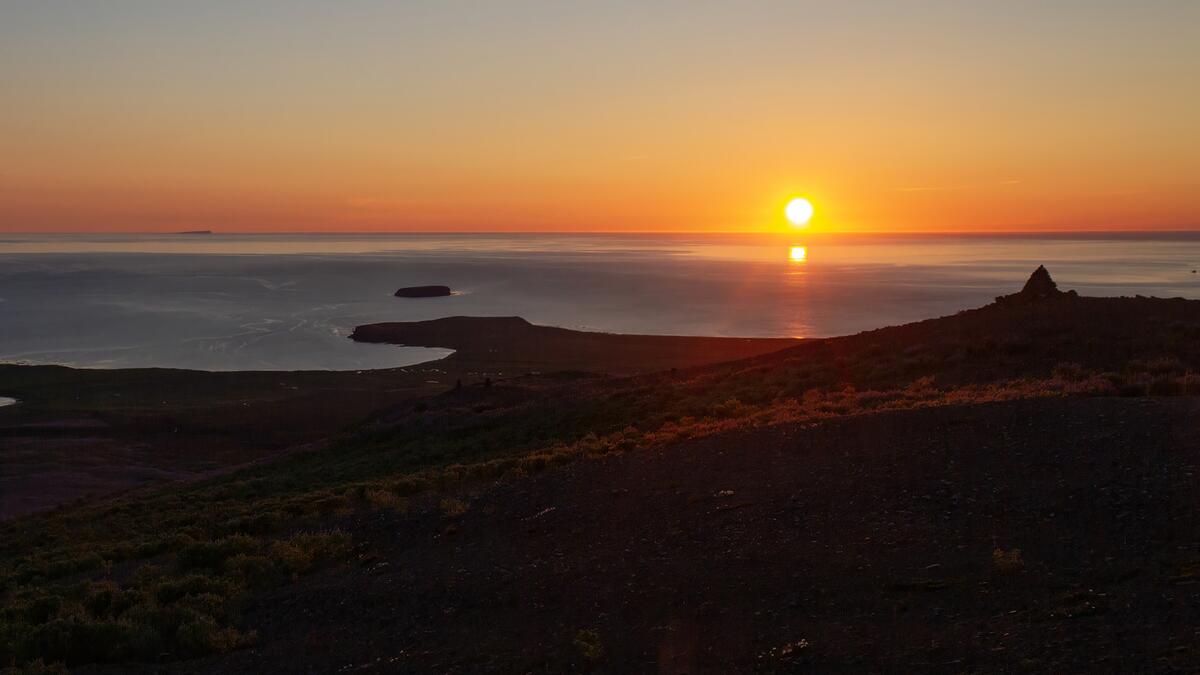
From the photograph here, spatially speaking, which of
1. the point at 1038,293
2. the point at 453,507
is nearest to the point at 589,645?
the point at 453,507

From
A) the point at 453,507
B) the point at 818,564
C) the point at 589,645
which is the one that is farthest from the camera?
the point at 453,507

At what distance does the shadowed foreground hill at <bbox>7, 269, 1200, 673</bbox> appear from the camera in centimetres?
848

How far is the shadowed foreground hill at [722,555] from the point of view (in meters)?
8.48

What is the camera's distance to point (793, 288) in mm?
146250

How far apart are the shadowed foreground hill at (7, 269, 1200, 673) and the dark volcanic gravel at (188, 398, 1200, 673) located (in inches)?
1.6

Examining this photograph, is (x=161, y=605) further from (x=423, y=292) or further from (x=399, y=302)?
(x=423, y=292)

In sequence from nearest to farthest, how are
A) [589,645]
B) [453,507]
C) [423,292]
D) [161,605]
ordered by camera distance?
[589,645] < [161,605] < [453,507] < [423,292]

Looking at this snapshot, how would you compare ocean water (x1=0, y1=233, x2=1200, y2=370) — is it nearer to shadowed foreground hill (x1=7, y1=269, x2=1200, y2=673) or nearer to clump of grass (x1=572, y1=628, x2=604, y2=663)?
shadowed foreground hill (x1=7, y1=269, x2=1200, y2=673)

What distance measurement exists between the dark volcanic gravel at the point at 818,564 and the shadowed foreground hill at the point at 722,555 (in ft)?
0.13

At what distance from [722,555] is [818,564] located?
1.26 metres

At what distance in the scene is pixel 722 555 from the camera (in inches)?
440

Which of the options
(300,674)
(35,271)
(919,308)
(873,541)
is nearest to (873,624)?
(873,541)

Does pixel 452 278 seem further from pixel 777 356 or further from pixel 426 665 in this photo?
pixel 426 665

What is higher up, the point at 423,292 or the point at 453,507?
the point at 453,507
